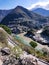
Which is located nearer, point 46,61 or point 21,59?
point 21,59

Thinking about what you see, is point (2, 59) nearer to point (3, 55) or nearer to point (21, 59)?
point (3, 55)

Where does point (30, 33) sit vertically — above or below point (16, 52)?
below

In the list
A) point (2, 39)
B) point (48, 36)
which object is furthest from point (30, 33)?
point (2, 39)

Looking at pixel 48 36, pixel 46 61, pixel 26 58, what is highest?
pixel 26 58

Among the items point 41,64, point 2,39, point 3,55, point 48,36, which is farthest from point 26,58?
point 48,36

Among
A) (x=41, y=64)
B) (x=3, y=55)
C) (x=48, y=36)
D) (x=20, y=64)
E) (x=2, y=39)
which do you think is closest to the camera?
(x=20, y=64)

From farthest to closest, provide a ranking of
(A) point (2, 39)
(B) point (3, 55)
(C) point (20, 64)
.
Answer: (A) point (2, 39) → (B) point (3, 55) → (C) point (20, 64)

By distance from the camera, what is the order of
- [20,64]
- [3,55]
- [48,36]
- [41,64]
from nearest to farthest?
1. [20,64]
2. [41,64]
3. [3,55]
4. [48,36]

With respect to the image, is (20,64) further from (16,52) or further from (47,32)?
(47,32)

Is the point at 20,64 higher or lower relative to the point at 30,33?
higher
